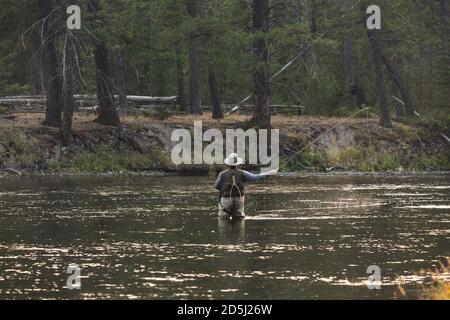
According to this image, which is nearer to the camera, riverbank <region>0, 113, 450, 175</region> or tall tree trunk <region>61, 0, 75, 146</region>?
tall tree trunk <region>61, 0, 75, 146</region>

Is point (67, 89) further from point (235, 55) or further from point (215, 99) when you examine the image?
point (215, 99)

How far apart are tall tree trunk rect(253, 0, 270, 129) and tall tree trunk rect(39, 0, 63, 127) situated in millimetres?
8448

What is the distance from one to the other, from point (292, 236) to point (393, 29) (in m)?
28.4

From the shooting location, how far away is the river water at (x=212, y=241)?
1541 centimetres

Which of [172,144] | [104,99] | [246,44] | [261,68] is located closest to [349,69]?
[246,44]

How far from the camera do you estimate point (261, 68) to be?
4334cm

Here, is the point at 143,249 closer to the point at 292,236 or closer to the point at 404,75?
the point at 292,236

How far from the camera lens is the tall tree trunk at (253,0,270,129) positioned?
4378 cm

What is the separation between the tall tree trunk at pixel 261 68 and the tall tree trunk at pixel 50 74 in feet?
27.7

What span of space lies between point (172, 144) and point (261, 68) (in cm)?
513

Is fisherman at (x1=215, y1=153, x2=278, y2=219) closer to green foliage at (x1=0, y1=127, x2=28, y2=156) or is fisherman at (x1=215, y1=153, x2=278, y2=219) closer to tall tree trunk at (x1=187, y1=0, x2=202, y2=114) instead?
green foliage at (x1=0, y1=127, x2=28, y2=156)

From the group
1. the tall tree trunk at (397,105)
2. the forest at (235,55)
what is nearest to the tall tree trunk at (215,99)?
the forest at (235,55)

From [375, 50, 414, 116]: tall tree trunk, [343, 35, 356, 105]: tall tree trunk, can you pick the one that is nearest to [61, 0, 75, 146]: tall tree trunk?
[375, 50, 414, 116]: tall tree trunk

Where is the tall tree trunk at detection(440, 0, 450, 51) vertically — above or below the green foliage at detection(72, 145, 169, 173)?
above
